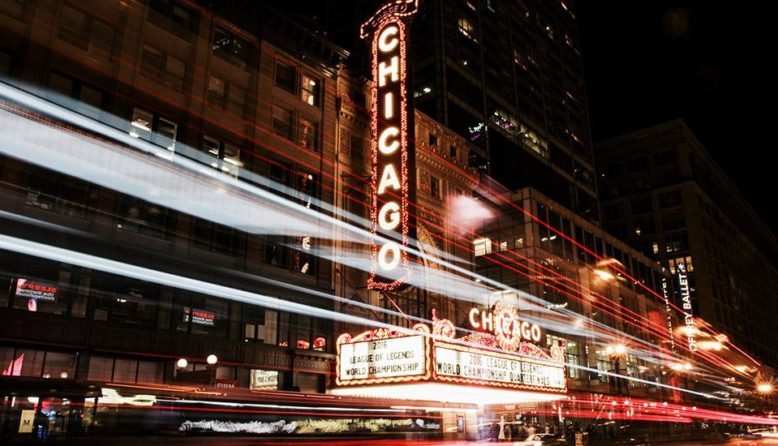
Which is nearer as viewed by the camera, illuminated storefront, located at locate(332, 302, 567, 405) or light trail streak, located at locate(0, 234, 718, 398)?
light trail streak, located at locate(0, 234, 718, 398)

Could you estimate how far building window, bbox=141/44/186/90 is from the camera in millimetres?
25859

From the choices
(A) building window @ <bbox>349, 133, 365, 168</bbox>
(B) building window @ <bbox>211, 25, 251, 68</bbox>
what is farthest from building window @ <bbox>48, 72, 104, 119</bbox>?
(A) building window @ <bbox>349, 133, 365, 168</bbox>

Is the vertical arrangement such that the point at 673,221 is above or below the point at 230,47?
above

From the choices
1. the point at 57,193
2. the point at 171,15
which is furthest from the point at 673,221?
the point at 57,193

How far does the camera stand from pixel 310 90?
110ft

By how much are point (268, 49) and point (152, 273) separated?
13904 mm

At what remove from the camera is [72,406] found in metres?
18.6

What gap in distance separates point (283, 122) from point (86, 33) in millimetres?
10373

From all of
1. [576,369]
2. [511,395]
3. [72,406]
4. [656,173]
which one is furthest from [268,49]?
[656,173]

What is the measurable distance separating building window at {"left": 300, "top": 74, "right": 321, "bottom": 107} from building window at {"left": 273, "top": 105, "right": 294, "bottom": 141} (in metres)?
1.62

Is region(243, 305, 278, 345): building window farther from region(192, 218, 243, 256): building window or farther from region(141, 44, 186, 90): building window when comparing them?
region(141, 44, 186, 90): building window

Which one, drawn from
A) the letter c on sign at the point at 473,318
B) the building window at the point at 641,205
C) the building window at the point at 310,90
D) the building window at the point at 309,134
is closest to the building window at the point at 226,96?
the building window at the point at 309,134

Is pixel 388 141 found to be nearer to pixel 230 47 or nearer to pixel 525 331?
pixel 230 47

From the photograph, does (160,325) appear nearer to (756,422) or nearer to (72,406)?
(72,406)
